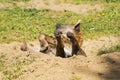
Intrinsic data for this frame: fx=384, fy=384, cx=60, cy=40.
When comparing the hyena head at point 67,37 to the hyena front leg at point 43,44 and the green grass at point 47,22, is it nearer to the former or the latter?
the hyena front leg at point 43,44

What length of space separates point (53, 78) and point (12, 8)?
10812mm

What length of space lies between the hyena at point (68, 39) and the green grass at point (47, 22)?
143 inches

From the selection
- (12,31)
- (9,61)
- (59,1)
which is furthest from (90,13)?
(9,61)

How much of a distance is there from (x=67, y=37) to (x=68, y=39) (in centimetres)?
6

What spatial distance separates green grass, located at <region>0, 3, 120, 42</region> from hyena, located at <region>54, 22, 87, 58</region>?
11.9 feet

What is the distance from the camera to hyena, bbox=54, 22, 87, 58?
7.00 meters

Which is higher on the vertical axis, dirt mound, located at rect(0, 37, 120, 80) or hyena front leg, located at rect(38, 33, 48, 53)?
dirt mound, located at rect(0, 37, 120, 80)

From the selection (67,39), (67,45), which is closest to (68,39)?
(67,39)

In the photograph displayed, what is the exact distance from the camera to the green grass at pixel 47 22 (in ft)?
37.6

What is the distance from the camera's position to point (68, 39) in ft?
23.2

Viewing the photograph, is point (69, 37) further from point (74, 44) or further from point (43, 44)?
point (43, 44)

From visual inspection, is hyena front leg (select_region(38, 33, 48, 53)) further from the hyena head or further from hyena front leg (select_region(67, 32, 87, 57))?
hyena front leg (select_region(67, 32, 87, 57))

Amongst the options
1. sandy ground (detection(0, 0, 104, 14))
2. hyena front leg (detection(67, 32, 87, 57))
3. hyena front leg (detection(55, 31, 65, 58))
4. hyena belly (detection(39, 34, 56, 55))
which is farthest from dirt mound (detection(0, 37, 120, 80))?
sandy ground (detection(0, 0, 104, 14))

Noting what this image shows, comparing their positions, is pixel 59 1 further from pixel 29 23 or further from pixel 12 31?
pixel 12 31
